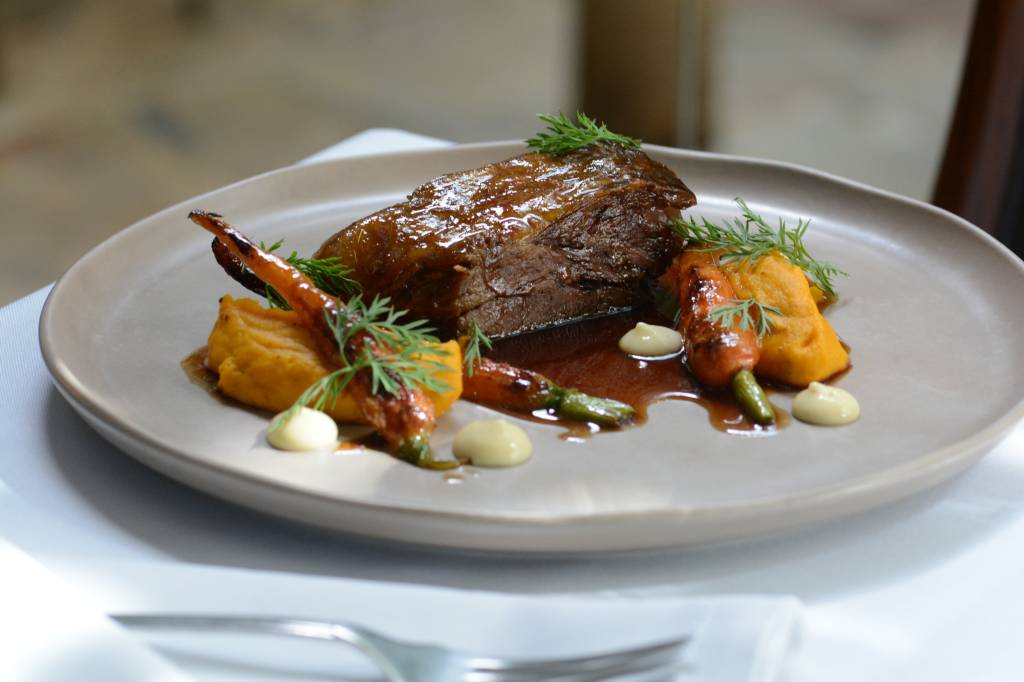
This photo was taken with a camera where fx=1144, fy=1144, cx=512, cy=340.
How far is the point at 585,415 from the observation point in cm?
207

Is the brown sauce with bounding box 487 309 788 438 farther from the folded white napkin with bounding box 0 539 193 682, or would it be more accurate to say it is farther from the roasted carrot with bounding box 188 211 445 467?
the folded white napkin with bounding box 0 539 193 682

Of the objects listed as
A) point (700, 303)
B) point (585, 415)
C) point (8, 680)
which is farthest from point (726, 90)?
point (8, 680)

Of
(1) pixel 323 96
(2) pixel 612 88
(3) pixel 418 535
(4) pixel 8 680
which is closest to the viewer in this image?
(4) pixel 8 680

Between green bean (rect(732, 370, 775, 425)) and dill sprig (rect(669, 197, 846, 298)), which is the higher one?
dill sprig (rect(669, 197, 846, 298))

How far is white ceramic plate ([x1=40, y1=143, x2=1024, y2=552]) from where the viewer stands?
1.64m

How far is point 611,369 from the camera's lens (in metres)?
2.35

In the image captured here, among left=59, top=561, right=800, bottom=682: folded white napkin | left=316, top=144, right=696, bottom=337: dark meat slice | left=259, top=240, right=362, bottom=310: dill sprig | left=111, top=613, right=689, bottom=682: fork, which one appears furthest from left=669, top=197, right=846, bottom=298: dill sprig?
left=111, top=613, right=689, bottom=682: fork

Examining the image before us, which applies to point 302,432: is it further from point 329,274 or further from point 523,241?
point 523,241

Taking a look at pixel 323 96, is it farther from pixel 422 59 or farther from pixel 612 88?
pixel 612 88

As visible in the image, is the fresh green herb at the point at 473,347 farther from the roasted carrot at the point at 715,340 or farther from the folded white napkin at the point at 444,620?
the folded white napkin at the point at 444,620

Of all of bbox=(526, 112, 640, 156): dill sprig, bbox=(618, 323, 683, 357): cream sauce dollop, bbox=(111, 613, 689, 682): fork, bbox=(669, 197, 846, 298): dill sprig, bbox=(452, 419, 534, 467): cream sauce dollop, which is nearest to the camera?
bbox=(111, 613, 689, 682): fork

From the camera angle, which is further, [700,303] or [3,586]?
[700,303]

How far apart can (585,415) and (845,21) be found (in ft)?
17.8

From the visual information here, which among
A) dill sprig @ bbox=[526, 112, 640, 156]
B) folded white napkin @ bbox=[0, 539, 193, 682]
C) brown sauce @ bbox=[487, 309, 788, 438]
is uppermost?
dill sprig @ bbox=[526, 112, 640, 156]
